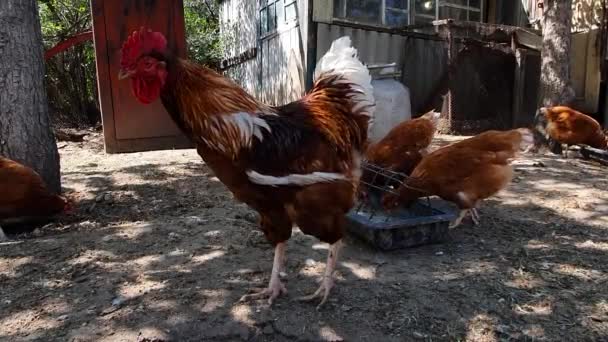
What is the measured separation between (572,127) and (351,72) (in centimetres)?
565

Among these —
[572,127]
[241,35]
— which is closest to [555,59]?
[572,127]

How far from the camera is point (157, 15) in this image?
20.5ft

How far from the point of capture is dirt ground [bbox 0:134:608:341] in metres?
2.56

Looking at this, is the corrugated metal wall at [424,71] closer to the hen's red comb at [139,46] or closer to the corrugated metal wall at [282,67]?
the corrugated metal wall at [282,67]

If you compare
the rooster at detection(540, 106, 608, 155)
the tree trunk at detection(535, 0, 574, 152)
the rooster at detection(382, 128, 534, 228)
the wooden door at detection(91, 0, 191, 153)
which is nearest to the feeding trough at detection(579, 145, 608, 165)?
the rooster at detection(540, 106, 608, 155)

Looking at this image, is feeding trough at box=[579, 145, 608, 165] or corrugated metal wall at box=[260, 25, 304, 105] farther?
corrugated metal wall at box=[260, 25, 304, 105]

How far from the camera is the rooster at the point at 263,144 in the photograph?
8.26 ft

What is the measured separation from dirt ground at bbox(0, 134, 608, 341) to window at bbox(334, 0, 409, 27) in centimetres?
632

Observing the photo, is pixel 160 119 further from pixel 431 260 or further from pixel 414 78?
pixel 414 78

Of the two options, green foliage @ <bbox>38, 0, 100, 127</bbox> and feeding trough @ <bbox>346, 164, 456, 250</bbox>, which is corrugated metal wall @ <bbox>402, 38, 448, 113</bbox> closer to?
feeding trough @ <bbox>346, 164, 456, 250</bbox>

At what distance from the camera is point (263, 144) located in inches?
101

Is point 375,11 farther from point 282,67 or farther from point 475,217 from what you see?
point 475,217

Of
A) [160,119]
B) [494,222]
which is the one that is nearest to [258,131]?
[494,222]

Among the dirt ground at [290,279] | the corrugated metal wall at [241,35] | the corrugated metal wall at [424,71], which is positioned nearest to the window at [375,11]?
the corrugated metal wall at [424,71]
